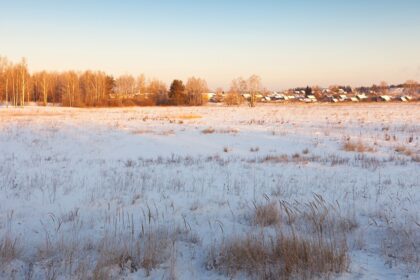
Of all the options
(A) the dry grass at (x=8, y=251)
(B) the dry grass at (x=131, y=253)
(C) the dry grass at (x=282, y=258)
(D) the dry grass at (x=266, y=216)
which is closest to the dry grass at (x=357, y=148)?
(D) the dry grass at (x=266, y=216)

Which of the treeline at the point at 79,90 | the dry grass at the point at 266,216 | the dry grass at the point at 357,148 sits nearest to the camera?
the dry grass at the point at 266,216

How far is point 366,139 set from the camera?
59.6 feet

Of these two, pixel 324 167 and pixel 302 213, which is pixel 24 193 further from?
pixel 324 167

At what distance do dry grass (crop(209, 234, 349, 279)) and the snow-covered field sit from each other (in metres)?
0.08

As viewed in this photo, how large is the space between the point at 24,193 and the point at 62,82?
9347cm

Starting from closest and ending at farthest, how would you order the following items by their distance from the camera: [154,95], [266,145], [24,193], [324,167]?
[24,193], [324,167], [266,145], [154,95]

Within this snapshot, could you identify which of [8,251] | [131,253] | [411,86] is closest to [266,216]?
[131,253]

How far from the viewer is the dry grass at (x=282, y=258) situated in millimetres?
3939

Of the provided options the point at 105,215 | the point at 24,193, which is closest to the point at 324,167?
the point at 105,215

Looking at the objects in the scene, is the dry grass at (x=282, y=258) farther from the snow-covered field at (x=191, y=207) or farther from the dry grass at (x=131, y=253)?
the dry grass at (x=131, y=253)

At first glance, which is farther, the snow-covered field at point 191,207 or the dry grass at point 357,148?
the dry grass at point 357,148

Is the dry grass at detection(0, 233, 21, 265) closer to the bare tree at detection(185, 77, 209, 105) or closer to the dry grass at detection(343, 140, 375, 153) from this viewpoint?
the dry grass at detection(343, 140, 375, 153)

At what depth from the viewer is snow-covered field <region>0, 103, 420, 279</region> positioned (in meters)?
4.22

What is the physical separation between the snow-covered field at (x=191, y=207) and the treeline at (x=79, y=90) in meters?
69.1
